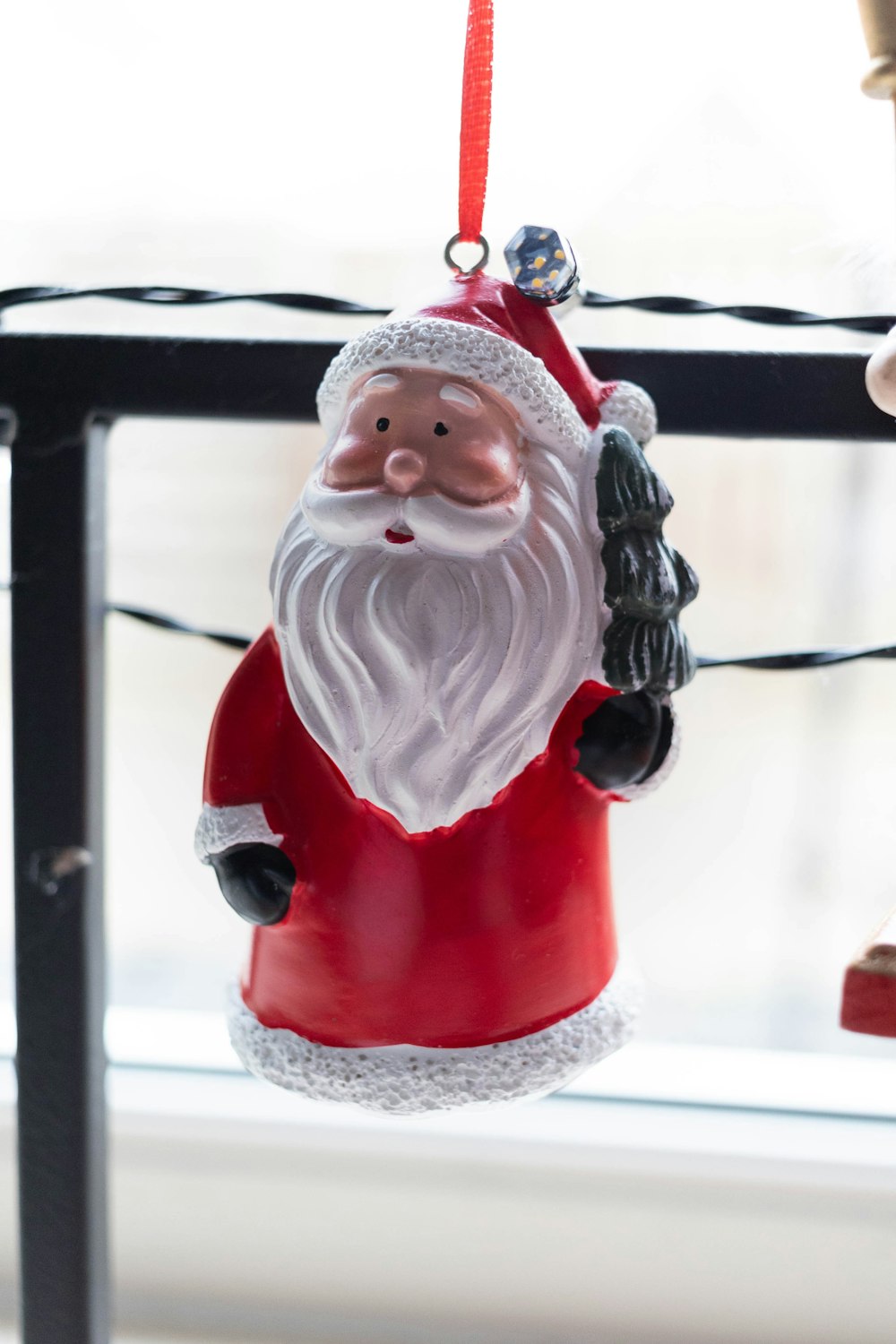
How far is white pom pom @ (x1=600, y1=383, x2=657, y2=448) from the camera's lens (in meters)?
0.63

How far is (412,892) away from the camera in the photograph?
60 centimetres

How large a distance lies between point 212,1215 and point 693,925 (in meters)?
0.58

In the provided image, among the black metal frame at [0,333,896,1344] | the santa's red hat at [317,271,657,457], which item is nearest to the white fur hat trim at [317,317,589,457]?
the santa's red hat at [317,271,657,457]

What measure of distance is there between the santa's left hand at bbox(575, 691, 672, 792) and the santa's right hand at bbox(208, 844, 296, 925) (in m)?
0.17

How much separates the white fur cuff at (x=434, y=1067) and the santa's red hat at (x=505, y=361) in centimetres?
32

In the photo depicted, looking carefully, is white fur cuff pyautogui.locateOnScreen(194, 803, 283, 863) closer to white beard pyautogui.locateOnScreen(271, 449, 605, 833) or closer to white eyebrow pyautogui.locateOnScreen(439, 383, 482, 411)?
white beard pyautogui.locateOnScreen(271, 449, 605, 833)

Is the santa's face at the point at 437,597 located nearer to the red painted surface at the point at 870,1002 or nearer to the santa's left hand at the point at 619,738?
the santa's left hand at the point at 619,738

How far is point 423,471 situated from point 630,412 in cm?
14

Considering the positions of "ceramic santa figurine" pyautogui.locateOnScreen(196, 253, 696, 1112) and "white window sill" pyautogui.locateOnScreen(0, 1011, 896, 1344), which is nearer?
"ceramic santa figurine" pyautogui.locateOnScreen(196, 253, 696, 1112)

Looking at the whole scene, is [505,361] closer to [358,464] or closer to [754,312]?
[358,464]

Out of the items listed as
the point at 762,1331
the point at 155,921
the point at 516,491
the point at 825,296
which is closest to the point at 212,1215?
the point at 155,921

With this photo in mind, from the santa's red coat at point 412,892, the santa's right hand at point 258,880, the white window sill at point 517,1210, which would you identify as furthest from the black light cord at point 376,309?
the white window sill at point 517,1210

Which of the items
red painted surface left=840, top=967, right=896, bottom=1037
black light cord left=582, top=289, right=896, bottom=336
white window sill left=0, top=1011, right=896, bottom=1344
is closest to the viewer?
red painted surface left=840, top=967, right=896, bottom=1037

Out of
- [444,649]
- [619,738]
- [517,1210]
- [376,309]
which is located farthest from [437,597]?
[517,1210]
